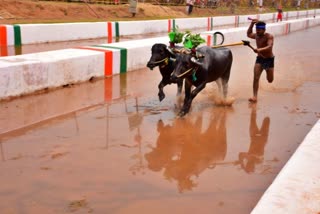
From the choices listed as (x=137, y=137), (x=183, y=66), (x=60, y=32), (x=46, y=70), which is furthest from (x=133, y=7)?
(x=137, y=137)

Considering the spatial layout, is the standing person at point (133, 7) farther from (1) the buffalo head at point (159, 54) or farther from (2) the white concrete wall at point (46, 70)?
(1) the buffalo head at point (159, 54)

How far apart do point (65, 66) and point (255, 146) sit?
15.9 ft

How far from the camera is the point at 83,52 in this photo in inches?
413

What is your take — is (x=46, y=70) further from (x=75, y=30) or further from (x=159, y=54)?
(x=75, y=30)

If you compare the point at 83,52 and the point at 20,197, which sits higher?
the point at 83,52

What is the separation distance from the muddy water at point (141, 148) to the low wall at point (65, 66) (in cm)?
28

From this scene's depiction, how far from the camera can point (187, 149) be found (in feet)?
20.2

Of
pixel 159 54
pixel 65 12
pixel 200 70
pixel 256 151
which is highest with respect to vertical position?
pixel 65 12

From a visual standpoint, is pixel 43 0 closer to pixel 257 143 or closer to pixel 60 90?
pixel 60 90

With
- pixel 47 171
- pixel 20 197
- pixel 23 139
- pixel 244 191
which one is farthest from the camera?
pixel 23 139

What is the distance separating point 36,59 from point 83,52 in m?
1.59

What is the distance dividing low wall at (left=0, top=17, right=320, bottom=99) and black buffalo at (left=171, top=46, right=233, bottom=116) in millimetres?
3077

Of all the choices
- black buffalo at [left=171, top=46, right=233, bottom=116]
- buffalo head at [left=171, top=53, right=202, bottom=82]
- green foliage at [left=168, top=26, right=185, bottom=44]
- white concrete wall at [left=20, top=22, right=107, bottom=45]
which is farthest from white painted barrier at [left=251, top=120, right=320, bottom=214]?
white concrete wall at [left=20, top=22, right=107, bottom=45]

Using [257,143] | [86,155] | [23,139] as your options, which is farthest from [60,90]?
[257,143]
